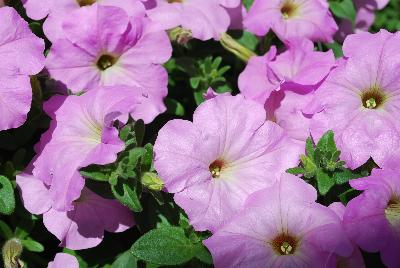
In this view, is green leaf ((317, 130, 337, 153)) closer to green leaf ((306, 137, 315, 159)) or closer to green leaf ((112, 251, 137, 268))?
green leaf ((306, 137, 315, 159))

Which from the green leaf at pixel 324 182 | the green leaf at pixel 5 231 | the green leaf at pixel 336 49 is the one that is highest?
the green leaf at pixel 324 182

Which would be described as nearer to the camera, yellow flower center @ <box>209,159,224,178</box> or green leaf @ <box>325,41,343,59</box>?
yellow flower center @ <box>209,159,224,178</box>

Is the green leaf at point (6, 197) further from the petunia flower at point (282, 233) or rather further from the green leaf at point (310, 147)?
the green leaf at point (310, 147)

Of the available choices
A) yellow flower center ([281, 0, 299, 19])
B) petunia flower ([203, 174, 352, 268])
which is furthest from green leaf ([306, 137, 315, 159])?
yellow flower center ([281, 0, 299, 19])

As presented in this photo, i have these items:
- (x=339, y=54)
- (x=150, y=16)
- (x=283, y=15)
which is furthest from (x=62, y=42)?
(x=339, y=54)

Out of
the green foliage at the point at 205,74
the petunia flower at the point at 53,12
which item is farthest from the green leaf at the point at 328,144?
the petunia flower at the point at 53,12

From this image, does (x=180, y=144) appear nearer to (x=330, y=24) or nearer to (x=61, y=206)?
(x=61, y=206)
